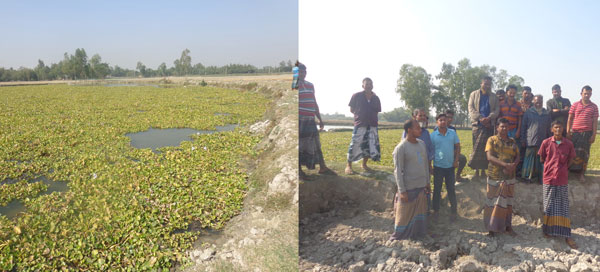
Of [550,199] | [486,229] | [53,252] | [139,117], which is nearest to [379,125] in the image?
[486,229]

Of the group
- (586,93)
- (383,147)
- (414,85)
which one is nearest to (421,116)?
(414,85)

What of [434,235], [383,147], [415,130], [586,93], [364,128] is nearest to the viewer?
[415,130]

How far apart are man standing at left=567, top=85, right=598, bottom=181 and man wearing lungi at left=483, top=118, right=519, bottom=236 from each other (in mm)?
1020

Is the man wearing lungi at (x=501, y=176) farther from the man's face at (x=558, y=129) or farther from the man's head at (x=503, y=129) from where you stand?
the man's face at (x=558, y=129)

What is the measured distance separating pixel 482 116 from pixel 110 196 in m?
4.18

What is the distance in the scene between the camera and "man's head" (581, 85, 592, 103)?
3781 millimetres

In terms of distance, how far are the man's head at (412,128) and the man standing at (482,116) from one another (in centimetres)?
104

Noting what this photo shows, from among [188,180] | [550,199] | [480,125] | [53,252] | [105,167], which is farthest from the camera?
[105,167]

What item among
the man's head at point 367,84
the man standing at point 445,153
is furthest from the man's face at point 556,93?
the man's head at point 367,84

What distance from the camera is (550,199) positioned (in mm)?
3518

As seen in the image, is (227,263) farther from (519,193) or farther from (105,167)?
(519,193)

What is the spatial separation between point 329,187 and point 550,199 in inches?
87.7

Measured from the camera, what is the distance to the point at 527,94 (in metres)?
4.01

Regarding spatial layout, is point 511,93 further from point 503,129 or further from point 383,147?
point 383,147
